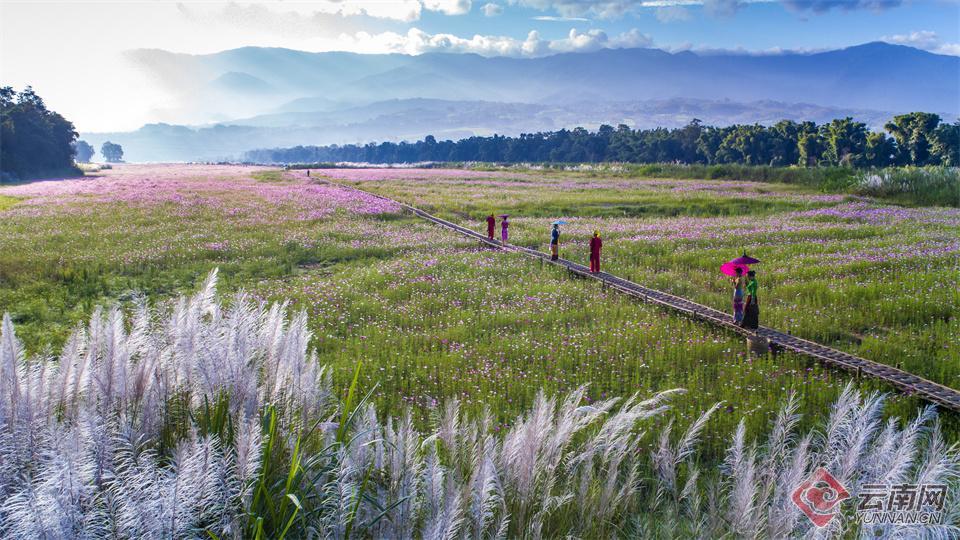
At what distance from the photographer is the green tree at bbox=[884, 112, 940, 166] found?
61.9 metres

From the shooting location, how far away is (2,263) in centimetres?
1507

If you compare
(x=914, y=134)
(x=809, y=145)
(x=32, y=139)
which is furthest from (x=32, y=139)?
(x=914, y=134)

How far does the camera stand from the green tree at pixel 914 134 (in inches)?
2438

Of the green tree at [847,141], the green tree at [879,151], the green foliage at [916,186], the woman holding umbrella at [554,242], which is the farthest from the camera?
the green tree at [847,141]

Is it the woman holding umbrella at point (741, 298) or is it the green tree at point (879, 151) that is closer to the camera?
the woman holding umbrella at point (741, 298)

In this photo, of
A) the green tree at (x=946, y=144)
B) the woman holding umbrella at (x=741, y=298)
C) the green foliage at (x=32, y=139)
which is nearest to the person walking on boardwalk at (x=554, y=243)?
the woman holding umbrella at (x=741, y=298)

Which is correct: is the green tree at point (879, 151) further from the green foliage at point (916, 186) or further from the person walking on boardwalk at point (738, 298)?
the person walking on boardwalk at point (738, 298)

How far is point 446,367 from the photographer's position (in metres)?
9.04

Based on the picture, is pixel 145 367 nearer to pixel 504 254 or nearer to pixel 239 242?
pixel 504 254

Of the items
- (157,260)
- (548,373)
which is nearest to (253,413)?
(548,373)

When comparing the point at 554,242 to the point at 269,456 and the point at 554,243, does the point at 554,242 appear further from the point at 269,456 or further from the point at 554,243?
the point at 269,456

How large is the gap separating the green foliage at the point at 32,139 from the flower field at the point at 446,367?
25249 mm

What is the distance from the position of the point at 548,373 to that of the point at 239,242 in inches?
603

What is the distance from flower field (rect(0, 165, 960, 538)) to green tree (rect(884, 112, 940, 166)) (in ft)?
148
